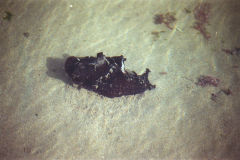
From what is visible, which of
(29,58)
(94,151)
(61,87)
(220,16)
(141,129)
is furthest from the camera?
(220,16)

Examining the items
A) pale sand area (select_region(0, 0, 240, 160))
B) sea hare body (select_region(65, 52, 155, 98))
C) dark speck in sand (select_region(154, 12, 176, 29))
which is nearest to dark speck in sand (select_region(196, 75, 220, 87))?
pale sand area (select_region(0, 0, 240, 160))

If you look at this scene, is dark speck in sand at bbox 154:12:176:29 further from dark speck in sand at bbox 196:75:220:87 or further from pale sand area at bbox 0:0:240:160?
dark speck in sand at bbox 196:75:220:87

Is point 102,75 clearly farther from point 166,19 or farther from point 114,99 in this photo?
point 166,19

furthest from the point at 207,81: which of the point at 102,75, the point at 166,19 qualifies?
the point at 102,75

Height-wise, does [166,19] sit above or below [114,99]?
above

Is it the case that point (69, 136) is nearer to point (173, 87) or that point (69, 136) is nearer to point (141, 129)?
point (141, 129)

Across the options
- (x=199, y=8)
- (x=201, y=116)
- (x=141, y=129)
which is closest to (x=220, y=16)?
(x=199, y=8)
